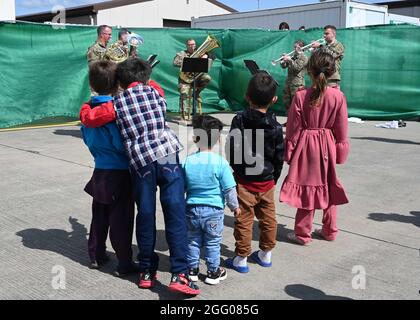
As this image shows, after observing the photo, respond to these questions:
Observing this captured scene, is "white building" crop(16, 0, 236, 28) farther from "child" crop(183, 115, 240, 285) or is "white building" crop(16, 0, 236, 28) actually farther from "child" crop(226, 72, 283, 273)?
"child" crop(183, 115, 240, 285)

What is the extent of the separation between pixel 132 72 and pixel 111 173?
0.70 meters

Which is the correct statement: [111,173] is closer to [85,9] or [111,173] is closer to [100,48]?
[100,48]

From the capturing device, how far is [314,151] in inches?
174

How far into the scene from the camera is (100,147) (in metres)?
3.67

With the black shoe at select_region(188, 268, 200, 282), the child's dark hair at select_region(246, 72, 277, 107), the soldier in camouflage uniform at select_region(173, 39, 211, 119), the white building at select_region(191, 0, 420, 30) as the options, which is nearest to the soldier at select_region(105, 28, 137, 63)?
the soldier in camouflage uniform at select_region(173, 39, 211, 119)

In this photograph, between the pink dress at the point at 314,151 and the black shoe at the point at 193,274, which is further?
the pink dress at the point at 314,151

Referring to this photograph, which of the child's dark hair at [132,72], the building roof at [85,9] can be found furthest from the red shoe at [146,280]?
the building roof at [85,9]

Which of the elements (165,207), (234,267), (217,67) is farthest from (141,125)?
(217,67)

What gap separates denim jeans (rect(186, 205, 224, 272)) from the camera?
362cm

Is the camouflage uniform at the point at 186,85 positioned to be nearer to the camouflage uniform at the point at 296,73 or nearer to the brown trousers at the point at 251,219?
the camouflage uniform at the point at 296,73

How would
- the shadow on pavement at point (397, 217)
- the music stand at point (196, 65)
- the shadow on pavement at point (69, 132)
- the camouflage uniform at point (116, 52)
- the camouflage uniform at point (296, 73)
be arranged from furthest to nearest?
1. the camouflage uniform at point (296, 73)
2. the shadow on pavement at point (69, 132)
3. the music stand at point (196, 65)
4. the camouflage uniform at point (116, 52)
5. the shadow on pavement at point (397, 217)

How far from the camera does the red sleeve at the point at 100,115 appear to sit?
3.48 metres

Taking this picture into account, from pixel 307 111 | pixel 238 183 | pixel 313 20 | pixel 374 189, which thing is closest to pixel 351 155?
pixel 374 189

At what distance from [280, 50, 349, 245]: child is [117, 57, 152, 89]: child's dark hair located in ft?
4.68
